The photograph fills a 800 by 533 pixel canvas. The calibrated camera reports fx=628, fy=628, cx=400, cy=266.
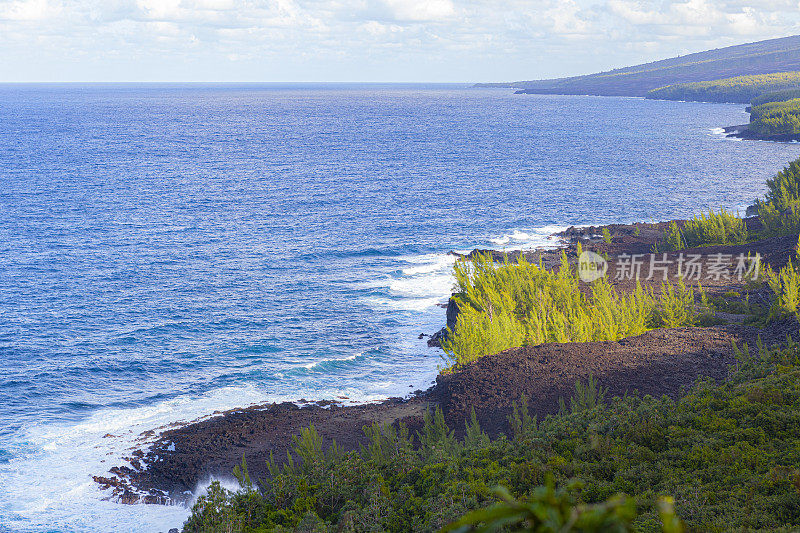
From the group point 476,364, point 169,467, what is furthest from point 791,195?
point 169,467

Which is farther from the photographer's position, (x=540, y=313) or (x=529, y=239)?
(x=529, y=239)

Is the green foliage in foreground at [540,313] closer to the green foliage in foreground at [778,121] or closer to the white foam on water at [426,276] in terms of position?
the white foam on water at [426,276]

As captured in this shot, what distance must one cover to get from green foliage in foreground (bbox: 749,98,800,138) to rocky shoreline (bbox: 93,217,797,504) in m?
108

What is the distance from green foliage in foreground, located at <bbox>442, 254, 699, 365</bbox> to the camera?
27375 millimetres

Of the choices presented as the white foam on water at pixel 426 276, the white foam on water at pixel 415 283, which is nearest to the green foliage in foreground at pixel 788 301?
the white foam on water at pixel 426 276

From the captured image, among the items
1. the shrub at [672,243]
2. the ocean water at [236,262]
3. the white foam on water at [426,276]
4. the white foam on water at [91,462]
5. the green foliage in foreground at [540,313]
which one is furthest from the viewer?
the shrub at [672,243]

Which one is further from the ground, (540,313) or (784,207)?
(784,207)

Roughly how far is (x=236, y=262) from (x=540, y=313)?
31.1 meters

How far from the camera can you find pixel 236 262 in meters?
52.6

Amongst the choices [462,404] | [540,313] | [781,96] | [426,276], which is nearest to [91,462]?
[462,404]

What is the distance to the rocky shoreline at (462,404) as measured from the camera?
22.7 meters

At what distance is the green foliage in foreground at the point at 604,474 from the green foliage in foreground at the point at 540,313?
9.15 meters

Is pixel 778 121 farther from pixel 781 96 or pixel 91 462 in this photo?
pixel 91 462

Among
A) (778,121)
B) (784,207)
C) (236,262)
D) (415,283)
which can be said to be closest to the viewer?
(415,283)
